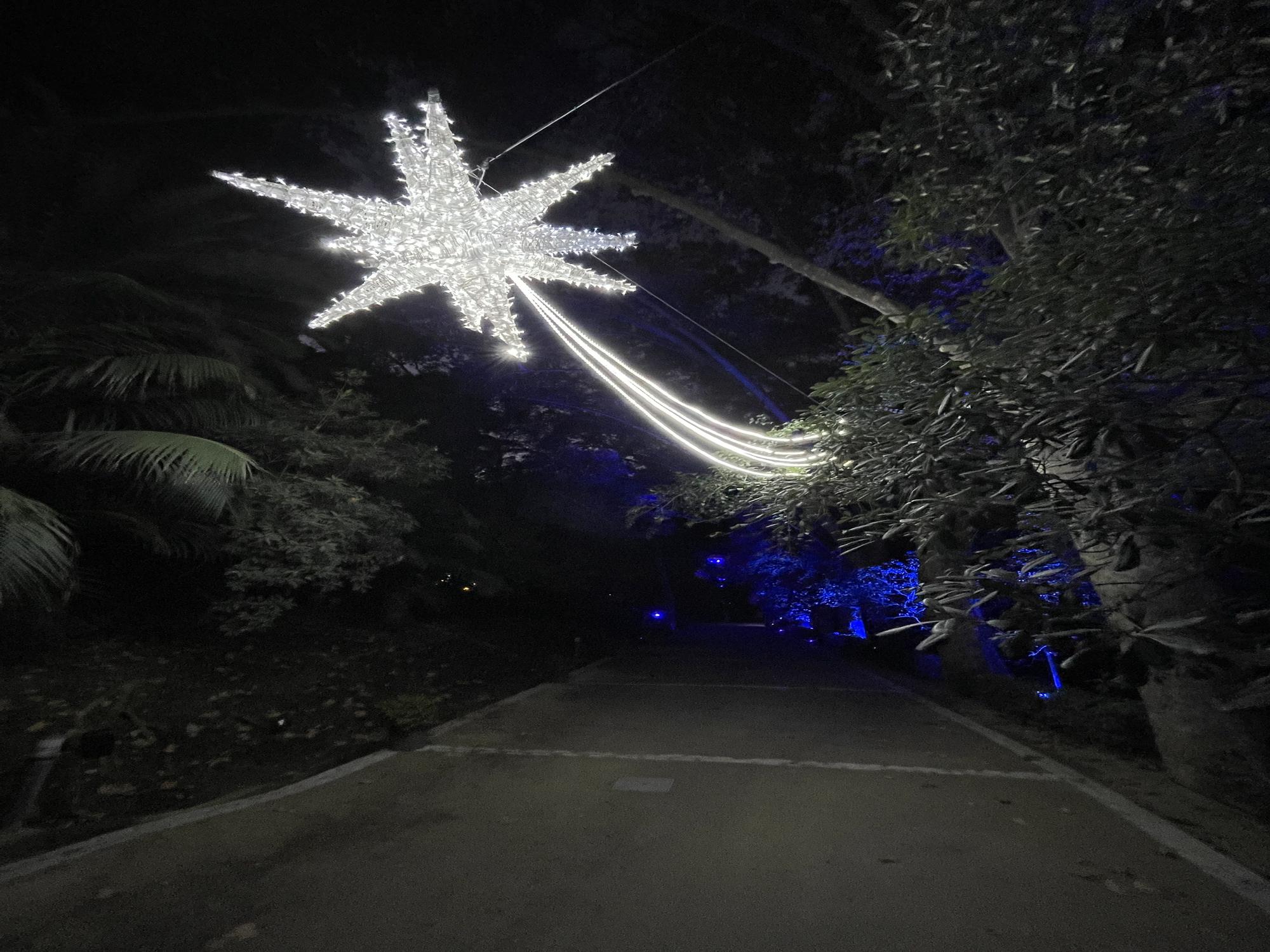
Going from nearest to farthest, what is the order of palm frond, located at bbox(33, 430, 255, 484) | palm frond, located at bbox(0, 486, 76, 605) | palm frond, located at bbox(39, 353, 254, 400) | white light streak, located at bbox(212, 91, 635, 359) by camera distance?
white light streak, located at bbox(212, 91, 635, 359) → palm frond, located at bbox(0, 486, 76, 605) → palm frond, located at bbox(33, 430, 255, 484) → palm frond, located at bbox(39, 353, 254, 400)

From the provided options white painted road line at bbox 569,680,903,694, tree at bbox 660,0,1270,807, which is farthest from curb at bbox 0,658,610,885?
tree at bbox 660,0,1270,807

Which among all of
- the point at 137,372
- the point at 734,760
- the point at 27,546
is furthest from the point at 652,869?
the point at 137,372

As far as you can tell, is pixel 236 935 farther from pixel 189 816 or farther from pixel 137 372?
pixel 137 372

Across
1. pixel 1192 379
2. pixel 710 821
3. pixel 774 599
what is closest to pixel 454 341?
pixel 710 821

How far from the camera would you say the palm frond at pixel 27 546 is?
4816mm

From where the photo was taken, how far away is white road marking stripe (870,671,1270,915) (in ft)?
9.83

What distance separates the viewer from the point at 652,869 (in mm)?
3426

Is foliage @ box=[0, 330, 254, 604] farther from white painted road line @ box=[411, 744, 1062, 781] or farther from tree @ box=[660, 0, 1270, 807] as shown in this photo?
tree @ box=[660, 0, 1270, 807]

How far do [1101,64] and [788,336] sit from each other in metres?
8.98

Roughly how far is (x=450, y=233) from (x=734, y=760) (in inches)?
218

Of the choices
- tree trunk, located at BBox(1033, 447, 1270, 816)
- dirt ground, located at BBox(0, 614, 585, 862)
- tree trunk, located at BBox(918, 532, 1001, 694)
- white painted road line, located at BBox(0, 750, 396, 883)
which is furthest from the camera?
tree trunk, located at BBox(918, 532, 1001, 694)

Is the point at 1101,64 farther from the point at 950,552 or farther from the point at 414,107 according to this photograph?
the point at 414,107

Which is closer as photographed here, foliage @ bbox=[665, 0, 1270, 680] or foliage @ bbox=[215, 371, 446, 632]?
foliage @ bbox=[665, 0, 1270, 680]

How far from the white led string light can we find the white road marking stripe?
5152 mm
